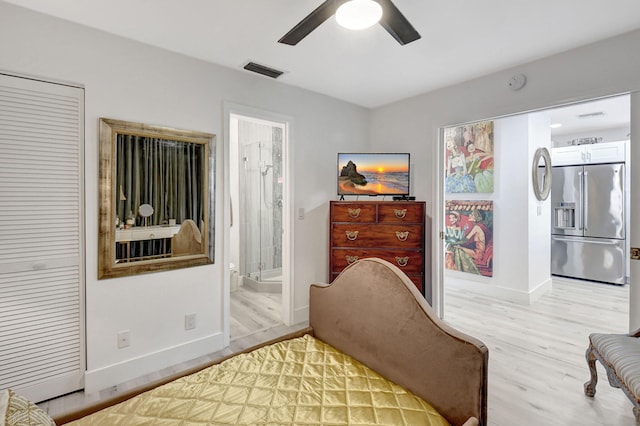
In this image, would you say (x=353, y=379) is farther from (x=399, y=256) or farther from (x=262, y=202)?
(x=262, y=202)

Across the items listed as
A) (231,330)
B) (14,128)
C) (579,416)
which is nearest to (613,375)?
(579,416)

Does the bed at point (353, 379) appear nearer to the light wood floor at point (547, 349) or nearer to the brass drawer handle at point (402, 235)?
the light wood floor at point (547, 349)

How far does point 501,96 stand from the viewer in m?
2.91

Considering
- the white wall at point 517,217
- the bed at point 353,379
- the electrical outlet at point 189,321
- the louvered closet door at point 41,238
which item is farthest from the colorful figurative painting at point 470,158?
the louvered closet door at point 41,238

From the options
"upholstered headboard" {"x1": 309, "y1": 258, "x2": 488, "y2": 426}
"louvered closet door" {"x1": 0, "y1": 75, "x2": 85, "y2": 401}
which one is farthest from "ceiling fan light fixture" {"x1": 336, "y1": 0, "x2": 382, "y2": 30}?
"louvered closet door" {"x1": 0, "y1": 75, "x2": 85, "y2": 401}

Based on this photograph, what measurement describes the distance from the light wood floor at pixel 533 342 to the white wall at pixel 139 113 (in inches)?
8.5

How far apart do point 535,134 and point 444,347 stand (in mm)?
4077

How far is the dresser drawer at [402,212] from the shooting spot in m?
3.19

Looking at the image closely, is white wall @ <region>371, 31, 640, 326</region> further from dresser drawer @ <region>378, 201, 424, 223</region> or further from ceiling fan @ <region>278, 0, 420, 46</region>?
ceiling fan @ <region>278, 0, 420, 46</region>

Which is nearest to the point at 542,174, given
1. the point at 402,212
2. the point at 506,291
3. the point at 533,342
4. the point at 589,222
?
the point at 589,222

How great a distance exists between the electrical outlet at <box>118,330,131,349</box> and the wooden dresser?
71.4 inches

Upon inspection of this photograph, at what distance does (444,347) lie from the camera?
4.09ft

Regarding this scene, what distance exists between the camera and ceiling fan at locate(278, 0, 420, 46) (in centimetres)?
151

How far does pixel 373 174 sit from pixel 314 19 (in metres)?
1.99
